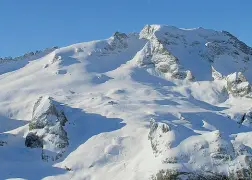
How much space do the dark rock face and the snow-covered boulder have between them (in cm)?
3392

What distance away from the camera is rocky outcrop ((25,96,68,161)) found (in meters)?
49.1

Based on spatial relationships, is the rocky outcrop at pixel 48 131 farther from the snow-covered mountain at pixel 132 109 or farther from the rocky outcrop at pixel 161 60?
the rocky outcrop at pixel 161 60

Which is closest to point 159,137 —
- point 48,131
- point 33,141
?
point 48,131

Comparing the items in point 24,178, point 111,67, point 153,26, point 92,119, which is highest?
point 153,26

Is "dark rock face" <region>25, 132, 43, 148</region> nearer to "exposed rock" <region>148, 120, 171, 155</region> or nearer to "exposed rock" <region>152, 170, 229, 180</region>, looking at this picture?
"exposed rock" <region>148, 120, 171, 155</region>

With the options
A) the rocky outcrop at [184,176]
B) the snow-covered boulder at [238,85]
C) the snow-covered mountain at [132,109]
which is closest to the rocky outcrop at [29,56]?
the snow-covered mountain at [132,109]

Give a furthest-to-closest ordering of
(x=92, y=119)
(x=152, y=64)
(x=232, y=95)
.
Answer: (x=152, y=64)
(x=232, y=95)
(x=92, y=119)

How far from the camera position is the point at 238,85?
71.6 meters

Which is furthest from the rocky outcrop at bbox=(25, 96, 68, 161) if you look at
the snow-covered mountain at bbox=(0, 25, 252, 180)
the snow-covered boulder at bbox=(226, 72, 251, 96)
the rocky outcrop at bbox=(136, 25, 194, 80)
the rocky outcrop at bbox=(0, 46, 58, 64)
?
the rocky outcrop at bbox=(0, 46, 58, 64)

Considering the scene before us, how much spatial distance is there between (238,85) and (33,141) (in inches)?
1384

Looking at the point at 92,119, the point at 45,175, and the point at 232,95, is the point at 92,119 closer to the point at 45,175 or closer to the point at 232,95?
the point at 45,175

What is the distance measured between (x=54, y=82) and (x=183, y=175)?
1683 inches

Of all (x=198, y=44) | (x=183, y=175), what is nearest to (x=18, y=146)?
(x=183, y=175)

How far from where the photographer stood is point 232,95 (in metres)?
71.9
